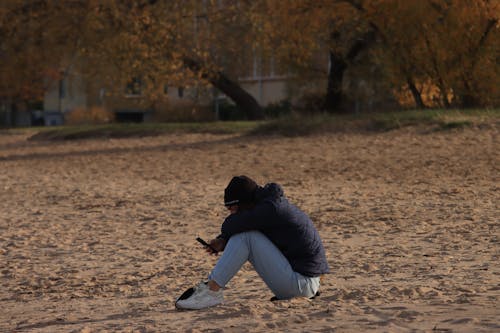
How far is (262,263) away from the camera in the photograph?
26.1ft

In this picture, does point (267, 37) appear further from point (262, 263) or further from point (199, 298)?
point (199, 298)

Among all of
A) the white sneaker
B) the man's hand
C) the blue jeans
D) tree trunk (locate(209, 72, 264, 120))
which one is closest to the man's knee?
the blue jeans

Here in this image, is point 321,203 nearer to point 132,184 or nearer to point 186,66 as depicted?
point 132,184

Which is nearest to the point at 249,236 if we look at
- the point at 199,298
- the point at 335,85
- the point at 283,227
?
the point at 283,227

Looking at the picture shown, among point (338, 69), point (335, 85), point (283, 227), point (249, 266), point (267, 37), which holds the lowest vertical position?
point (249, 266)

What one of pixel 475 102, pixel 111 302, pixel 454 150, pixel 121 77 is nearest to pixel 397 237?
pixel 111 302

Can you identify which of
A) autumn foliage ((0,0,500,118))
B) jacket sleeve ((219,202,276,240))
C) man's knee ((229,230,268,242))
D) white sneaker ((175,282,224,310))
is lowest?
white sneaker ((175,282,224,310))

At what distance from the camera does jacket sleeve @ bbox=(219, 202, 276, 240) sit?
7.80 metres

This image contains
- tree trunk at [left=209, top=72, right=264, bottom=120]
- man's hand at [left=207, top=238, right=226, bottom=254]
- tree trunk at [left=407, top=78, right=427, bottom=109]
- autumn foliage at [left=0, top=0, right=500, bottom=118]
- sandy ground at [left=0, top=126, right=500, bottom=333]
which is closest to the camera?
sandy ground at [left=0, top=126, right=500, bottom=333]

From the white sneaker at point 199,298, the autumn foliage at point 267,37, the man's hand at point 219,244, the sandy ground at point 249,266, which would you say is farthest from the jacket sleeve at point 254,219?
the autumn foliage at point 267,37

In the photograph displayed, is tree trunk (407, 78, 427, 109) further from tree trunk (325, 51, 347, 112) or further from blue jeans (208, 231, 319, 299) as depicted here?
blue jeans (208, 231, 319, 299)

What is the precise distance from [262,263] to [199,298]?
0.52 m

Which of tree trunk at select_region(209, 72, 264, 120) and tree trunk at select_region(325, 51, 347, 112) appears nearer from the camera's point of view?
tree trunk at select_region(325, 51, 347, 112)

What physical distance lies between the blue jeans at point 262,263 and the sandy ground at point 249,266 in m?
0.14
